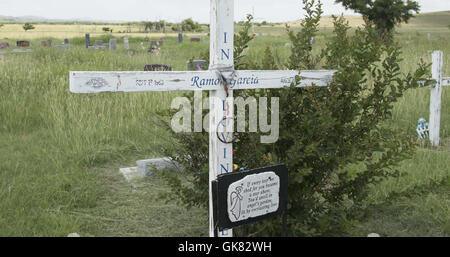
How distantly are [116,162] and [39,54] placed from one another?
8373 mm

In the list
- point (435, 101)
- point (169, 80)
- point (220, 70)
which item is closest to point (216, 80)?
point (220, 70)

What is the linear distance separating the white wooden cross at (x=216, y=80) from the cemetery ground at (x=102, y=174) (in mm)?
724

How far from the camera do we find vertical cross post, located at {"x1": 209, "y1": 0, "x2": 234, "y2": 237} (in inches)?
94.3

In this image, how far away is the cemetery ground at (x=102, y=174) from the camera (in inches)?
129

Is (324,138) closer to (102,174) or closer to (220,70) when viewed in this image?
(220,70)

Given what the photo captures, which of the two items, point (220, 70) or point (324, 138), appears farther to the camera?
point (324, 138)

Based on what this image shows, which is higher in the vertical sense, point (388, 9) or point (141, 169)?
point (388, 9)

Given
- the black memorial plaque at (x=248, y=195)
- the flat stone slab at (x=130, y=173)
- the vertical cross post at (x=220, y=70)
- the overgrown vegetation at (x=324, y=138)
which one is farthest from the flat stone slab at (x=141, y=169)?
the black memorial plaque at (x=248, y=195)

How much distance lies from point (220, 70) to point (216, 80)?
0.06m

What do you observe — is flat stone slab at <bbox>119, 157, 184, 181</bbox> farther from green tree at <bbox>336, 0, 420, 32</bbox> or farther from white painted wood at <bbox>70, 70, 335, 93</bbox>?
green tree at <bbox>336, 0, 420, 32</bbox>

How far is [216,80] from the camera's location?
2389 millimetres

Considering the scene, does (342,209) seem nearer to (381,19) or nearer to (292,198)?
(292,198)

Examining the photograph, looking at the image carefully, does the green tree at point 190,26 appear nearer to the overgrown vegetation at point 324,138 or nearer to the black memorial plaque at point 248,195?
the overgrown vegetation at point 324,138

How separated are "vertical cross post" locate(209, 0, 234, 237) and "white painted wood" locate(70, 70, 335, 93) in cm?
6
